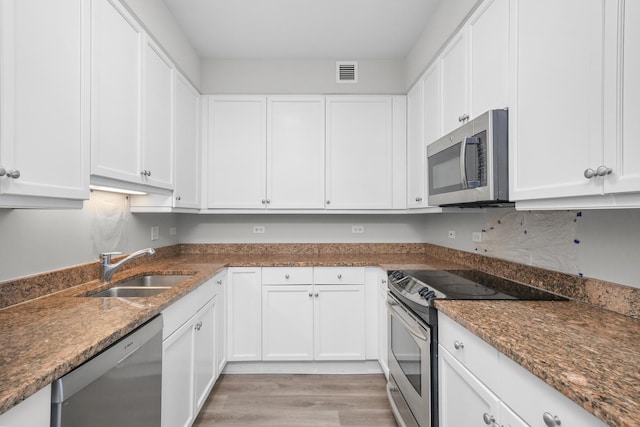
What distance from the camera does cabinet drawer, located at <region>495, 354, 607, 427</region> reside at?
2.36ft

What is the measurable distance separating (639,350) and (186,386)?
193 centimetres

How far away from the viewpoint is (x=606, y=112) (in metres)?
0.93

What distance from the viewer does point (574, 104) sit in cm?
104

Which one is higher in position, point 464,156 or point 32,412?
point 464,156

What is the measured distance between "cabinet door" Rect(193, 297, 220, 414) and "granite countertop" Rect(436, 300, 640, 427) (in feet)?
4.63

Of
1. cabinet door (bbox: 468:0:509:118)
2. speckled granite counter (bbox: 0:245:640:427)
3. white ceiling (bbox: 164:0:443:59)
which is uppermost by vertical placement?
white ceiling (bbox: 164:0:443:59)

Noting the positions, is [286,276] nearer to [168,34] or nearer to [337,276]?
[337,276]

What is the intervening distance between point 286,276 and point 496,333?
1759 millimetres

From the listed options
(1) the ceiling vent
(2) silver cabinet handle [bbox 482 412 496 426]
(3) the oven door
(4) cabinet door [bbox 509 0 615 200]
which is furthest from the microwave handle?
(1) the ceiling vent

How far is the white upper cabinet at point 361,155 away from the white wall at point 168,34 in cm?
118

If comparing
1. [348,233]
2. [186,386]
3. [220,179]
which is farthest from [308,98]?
[186,386]

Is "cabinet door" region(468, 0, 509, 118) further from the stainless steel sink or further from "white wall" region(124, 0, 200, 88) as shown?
the stainless steel sink

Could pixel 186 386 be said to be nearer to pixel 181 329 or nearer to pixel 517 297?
pixel 181 329

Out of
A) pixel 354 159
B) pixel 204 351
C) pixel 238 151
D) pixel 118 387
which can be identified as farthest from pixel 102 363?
pixel 354 159
